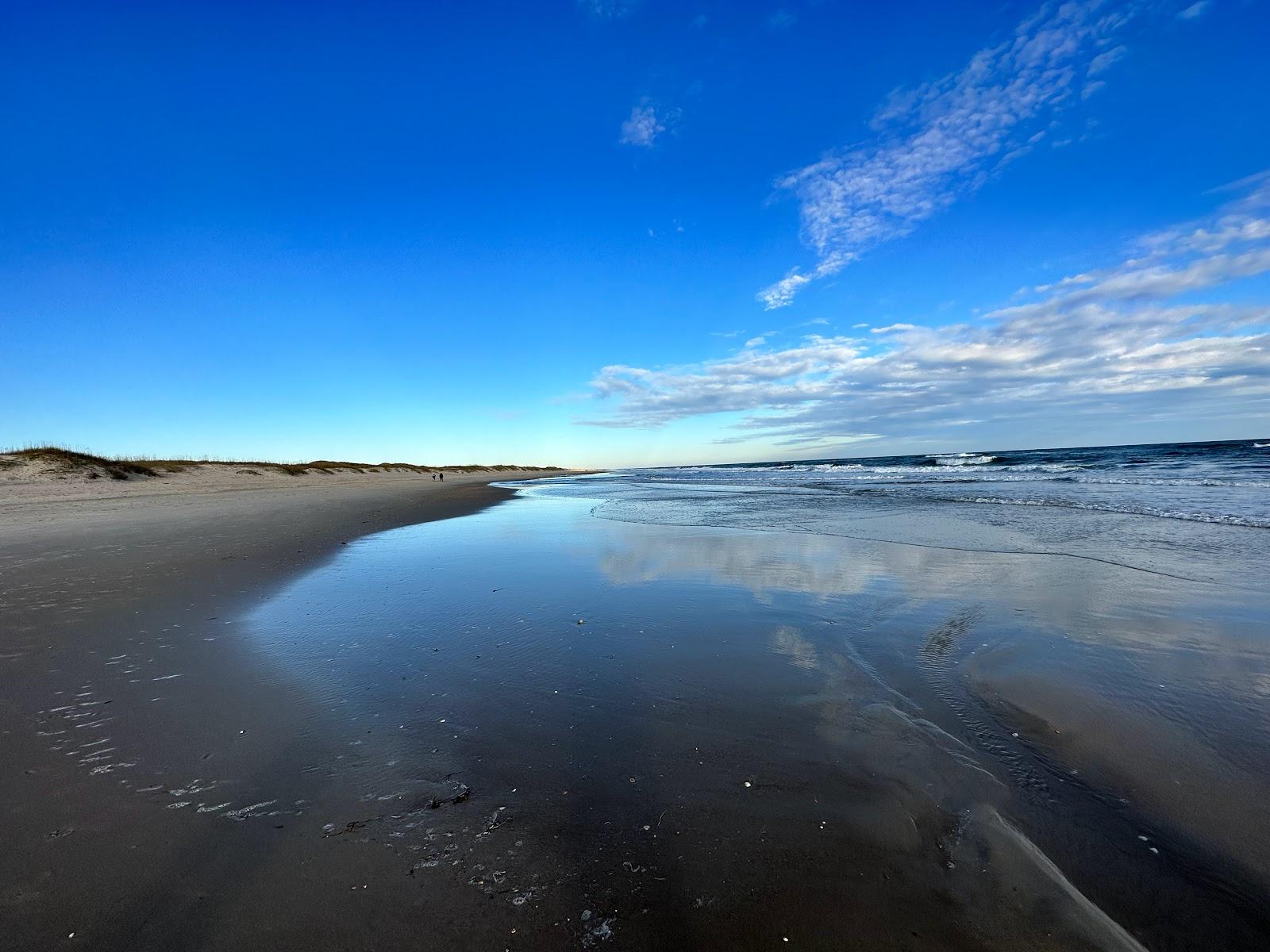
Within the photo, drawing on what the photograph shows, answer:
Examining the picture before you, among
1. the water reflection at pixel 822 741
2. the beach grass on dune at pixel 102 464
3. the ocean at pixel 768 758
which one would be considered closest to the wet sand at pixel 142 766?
the ocean at pixel 768 758

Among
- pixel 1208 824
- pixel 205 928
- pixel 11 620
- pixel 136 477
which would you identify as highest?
pixel 136 477

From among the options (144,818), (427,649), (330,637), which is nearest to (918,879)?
(144,818)

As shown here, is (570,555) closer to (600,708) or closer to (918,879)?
(600,708)

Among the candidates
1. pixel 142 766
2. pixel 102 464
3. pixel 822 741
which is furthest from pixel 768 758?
pixel 102 464

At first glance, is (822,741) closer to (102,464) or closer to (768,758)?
(768,758)

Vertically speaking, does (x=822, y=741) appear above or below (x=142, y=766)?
below

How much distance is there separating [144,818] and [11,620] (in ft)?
17.6

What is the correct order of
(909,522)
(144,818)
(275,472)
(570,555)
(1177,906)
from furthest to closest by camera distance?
(275,472) → (909,522) → (570,555) → (144,818) → (1177,906)

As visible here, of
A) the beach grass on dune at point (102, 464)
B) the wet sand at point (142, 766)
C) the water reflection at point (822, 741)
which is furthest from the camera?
the beach grass on dune at point (102, 464)

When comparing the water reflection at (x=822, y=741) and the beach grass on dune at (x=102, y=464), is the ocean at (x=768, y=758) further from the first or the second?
the beach grass on dune at (x=102, y=464)

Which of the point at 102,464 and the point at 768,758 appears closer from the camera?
the point at 768,758

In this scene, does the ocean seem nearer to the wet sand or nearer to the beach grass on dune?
the wet sand

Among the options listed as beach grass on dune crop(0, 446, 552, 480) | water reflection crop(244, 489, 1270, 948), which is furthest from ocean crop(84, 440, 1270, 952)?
beach grass on dune crop(0, 446, 552, 480)

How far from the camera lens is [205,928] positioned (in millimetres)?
2129
